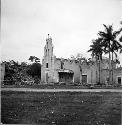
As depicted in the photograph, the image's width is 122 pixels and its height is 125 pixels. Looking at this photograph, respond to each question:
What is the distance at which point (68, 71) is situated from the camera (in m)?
56.4

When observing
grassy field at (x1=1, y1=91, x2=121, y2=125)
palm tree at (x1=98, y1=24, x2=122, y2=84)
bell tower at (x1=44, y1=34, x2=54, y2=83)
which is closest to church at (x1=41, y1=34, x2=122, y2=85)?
bell tower at (x1=44, y1=34, x2=54, y2=83)

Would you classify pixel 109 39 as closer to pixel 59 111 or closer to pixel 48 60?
pixel 48 60

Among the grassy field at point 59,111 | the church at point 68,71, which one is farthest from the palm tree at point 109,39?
the grassy field at point 59,111

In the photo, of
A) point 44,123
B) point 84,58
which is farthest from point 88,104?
point 84,58

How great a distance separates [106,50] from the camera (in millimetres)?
47875

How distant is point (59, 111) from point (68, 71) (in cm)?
4607

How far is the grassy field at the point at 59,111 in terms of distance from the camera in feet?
29.7

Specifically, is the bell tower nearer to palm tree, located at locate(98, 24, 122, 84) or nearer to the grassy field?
palm tree, located at locate(98, 24, 122, 84)

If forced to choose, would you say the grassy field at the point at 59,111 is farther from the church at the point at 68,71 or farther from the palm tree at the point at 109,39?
the church at the point at 68,71

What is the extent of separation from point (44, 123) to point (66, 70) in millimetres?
47476

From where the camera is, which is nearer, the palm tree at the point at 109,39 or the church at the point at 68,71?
the palm tree at the point at 109,39

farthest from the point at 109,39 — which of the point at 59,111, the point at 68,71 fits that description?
the point at 59,111

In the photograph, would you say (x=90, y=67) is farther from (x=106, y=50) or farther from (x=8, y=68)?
(x=8, y=68)

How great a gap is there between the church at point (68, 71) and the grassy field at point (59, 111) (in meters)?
41.1
